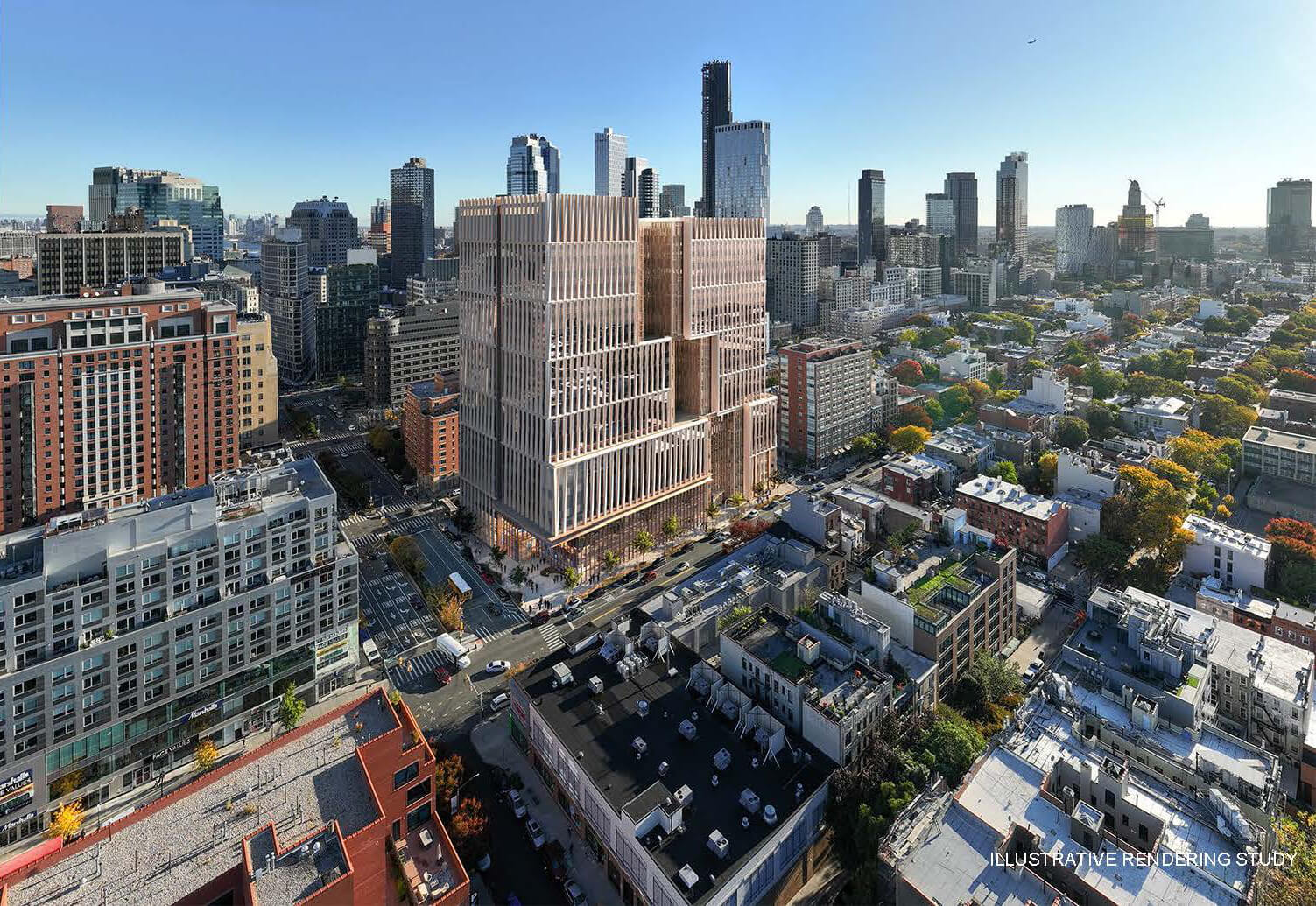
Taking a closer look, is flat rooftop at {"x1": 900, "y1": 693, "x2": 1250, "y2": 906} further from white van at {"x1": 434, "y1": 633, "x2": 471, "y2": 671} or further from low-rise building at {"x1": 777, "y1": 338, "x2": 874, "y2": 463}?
low-rise building at {"x1": 777, "y1": 338, "x2": 874, "y2": 463}

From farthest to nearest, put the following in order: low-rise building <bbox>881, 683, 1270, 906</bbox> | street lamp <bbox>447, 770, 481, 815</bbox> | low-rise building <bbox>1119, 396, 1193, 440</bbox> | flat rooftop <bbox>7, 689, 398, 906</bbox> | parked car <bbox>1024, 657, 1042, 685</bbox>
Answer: low-rise building <bbox>1119, 396, 1193, 440</bbox>, parked car <bbox>1024, 657, 1042, 685</bbox>, street lamp <bbox>447, 770, 481, 815</bbox>, low-rise building <bbox>881, 683, 1270, 906</bbox>, flat rooftop <bbox>7, 689, 398, 906</bbox>

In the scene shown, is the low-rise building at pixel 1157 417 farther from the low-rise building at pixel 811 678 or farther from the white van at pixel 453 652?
the white van at pixel 453 652

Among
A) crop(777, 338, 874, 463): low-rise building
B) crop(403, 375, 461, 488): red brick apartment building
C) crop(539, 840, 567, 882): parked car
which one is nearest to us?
crop(539, 840, 567, 882): parked car

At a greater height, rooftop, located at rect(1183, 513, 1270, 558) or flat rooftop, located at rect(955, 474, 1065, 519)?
flat rooftop, located at rect(955, 474, 1065, 519)

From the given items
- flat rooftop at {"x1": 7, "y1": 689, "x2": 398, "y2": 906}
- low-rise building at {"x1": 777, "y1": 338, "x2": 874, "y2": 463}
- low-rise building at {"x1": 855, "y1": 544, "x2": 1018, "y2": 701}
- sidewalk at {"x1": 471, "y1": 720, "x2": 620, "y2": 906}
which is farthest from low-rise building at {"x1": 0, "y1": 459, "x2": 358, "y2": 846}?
low-rise building at {"x1": 777, "y1": 338, "x2": 874, "y2": 463}

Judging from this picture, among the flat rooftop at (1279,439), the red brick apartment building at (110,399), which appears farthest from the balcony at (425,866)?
the flat rooftop at (1279,439)

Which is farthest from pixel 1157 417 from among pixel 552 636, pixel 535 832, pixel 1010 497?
pixel 535 832

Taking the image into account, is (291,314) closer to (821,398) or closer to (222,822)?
(821,398)
